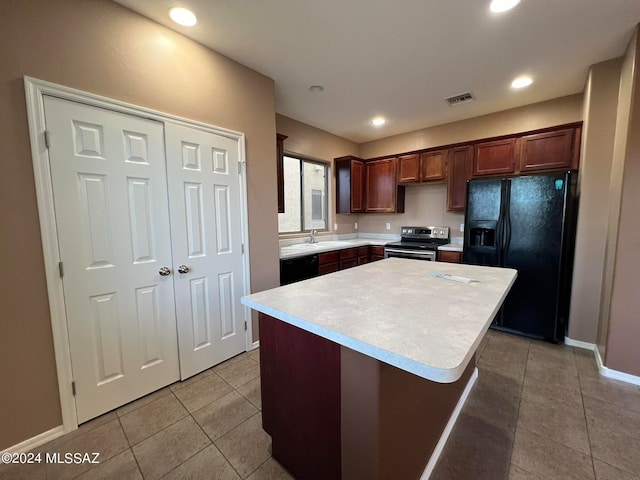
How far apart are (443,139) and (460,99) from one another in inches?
35.5

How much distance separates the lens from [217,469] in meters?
1.40

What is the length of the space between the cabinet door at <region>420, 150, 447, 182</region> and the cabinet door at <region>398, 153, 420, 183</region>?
0.24 feet

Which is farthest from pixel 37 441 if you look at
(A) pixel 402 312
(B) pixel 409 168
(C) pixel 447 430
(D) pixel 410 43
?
(B) pixel 409 168

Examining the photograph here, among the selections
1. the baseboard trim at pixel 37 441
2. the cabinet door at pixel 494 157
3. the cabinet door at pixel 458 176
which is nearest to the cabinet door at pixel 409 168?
the cabinet door at pixel 458 176

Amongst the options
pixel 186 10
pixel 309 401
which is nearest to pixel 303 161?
pixel 186 10

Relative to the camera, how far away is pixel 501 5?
1.68 metres

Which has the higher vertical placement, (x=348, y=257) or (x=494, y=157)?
(x=494, y=157)

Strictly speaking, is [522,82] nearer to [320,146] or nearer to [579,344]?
[320,146]

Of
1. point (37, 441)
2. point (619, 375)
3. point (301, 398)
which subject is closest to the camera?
point (301, 398)

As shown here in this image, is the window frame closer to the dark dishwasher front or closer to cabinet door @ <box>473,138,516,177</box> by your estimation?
the dark dishwasher front

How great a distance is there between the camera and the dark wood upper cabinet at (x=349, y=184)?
14.3ft

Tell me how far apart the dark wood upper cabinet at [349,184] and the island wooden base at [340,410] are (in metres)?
3.28

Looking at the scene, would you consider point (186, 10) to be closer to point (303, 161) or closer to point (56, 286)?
point (56, 286)

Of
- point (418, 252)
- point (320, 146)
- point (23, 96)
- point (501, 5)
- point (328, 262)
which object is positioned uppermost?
point (501, 5)
